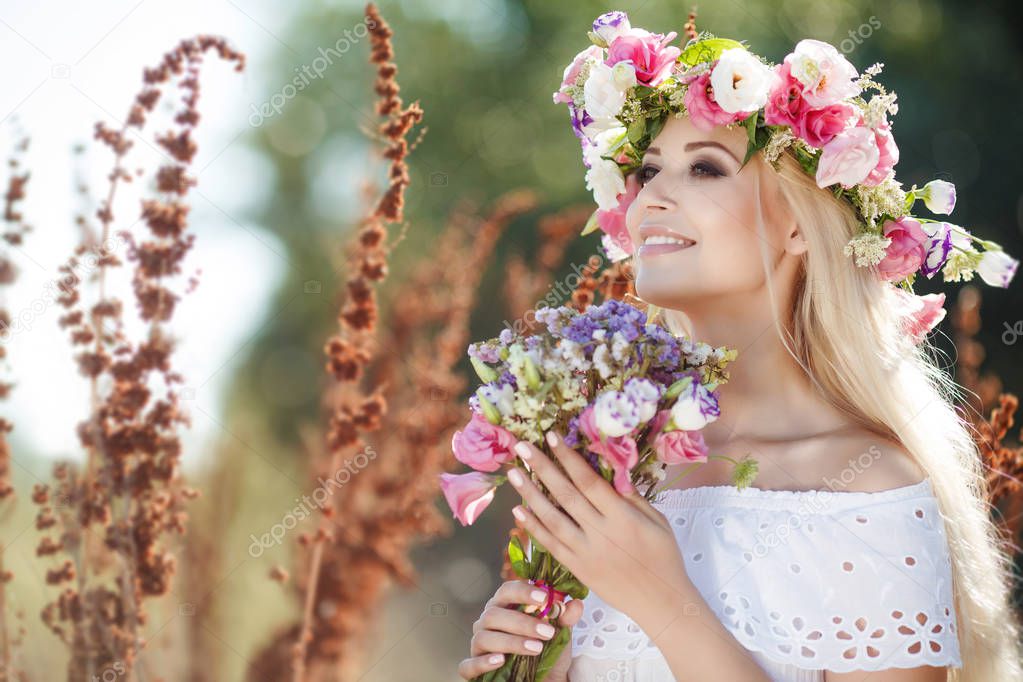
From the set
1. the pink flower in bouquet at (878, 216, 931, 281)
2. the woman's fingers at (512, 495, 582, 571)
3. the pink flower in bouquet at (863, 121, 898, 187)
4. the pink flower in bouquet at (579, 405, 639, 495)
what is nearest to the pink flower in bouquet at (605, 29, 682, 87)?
the pink flower in bouquet at (863, 121, 898, 187)

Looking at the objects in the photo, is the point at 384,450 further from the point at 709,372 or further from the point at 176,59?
the point at 709,372

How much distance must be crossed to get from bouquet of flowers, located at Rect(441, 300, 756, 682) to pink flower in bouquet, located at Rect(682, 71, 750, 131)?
1.74 feet

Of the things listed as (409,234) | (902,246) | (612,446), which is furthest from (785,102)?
(409,234)

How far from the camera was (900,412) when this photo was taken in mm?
2117

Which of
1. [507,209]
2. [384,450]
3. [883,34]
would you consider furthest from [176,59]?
[883,34]

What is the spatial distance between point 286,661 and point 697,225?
2.33 metres

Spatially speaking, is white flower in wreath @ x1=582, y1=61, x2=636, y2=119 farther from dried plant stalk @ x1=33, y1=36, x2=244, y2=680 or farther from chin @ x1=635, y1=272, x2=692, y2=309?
dried plant stalk @ x1=33, y1=36, x2=244, y2=680

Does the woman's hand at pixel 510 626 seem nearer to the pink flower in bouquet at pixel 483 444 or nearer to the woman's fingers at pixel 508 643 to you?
the woman's fingers at pixel 508 643

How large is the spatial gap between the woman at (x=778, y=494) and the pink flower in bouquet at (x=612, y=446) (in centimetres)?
6

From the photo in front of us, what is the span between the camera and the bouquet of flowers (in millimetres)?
1682

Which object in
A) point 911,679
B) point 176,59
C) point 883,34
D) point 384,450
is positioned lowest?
point 911,679

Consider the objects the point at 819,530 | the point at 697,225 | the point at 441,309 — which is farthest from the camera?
the point at 441,309

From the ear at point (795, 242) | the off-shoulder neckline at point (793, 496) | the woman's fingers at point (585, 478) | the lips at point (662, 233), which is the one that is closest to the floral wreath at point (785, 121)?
the ear at point (795, 242)

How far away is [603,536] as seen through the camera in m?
1.77
